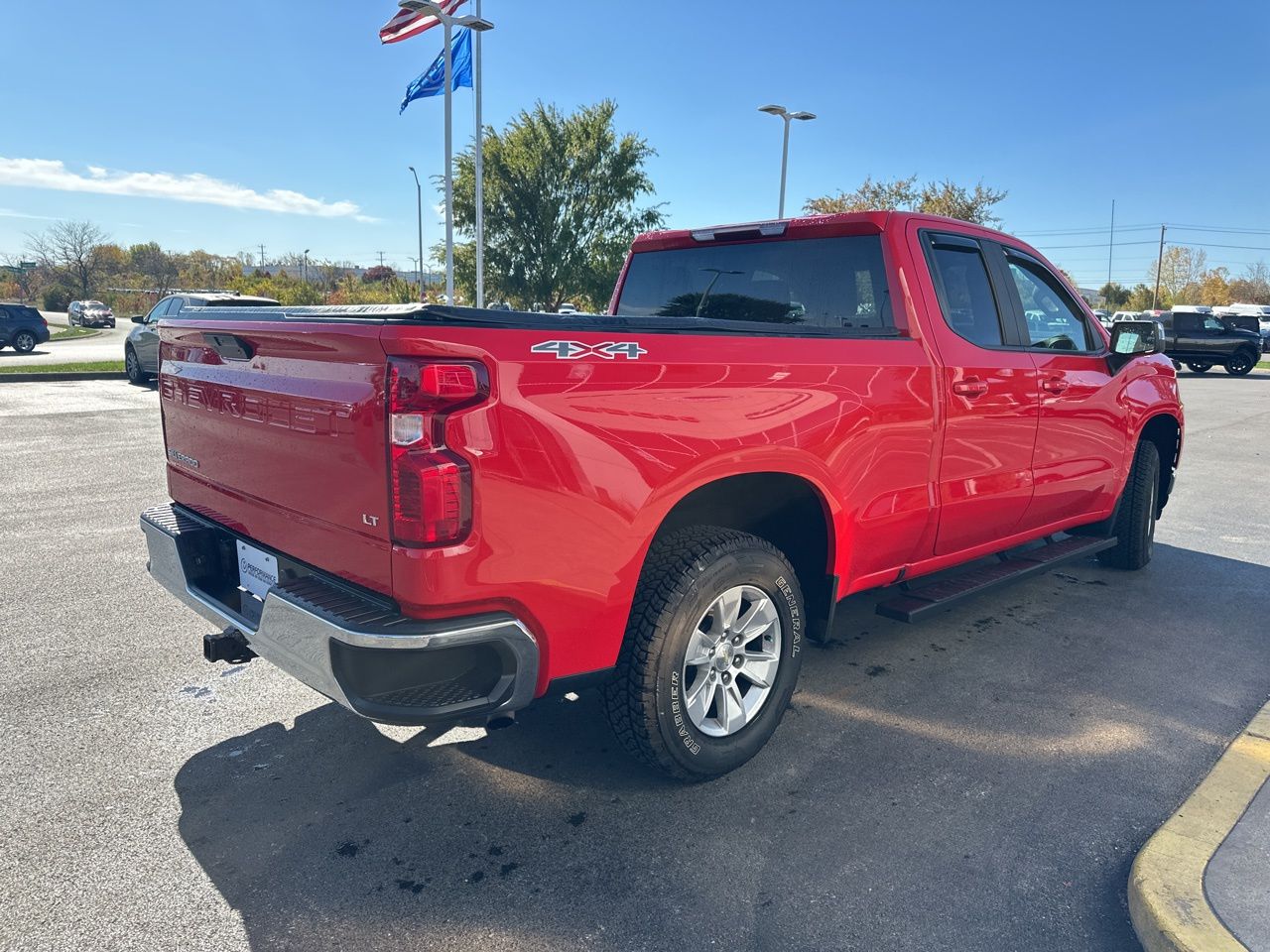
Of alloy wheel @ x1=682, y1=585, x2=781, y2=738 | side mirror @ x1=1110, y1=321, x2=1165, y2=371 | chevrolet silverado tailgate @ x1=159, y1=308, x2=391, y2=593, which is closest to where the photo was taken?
chevrolet silverado tailgate @ x1=159, y1=308, x2=391, y2=593

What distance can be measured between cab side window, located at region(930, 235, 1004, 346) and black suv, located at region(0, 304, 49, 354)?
2887cm

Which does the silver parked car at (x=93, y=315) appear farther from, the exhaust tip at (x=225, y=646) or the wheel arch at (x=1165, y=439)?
the wheel arch at (x=1165, y=439)

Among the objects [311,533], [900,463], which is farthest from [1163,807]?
[311,533]

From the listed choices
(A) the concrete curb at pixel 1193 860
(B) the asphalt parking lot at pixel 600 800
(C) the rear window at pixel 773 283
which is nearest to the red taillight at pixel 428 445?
(B) the asphalt parking lot at pixel 600 800

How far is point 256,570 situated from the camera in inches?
116

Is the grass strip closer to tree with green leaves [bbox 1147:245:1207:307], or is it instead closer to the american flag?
the american flag

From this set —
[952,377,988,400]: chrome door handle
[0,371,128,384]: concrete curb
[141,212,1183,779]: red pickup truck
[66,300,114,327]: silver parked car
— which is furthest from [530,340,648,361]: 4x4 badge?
[66,300,114,327]: silver parked car

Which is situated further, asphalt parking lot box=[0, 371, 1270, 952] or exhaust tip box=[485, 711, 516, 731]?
exhaust tip box=[485, 711, 516, 731]

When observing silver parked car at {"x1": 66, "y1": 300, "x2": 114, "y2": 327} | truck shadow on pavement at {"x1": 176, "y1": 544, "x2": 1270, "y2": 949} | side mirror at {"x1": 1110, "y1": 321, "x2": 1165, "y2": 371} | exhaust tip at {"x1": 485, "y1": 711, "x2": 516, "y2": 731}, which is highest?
silver parked car at {"x1": 66, "y1": 300, "x2": 114, "y2": 327}

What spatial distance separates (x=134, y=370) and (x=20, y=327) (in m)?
12.5

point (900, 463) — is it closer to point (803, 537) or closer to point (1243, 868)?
point (803, 537)

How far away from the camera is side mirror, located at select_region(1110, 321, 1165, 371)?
4727 millimetres

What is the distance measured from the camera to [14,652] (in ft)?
13.4

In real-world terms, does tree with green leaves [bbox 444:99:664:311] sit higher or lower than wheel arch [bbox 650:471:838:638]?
higher
